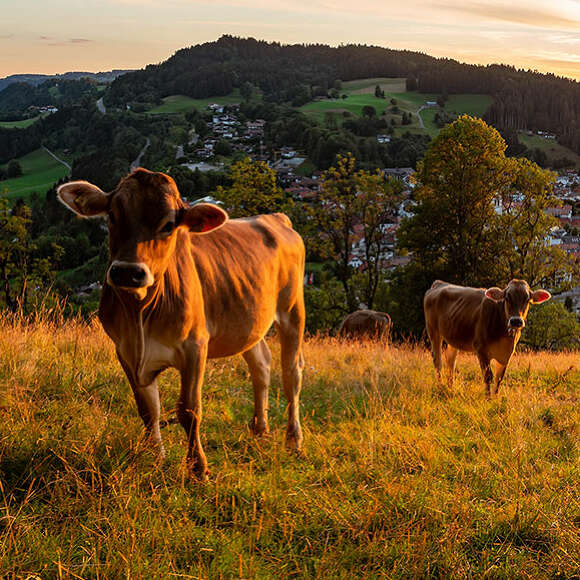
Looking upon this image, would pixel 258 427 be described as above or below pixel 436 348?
above

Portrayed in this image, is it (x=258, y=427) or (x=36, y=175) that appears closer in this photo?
(x=258, y=427)

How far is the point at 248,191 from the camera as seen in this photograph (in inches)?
1310

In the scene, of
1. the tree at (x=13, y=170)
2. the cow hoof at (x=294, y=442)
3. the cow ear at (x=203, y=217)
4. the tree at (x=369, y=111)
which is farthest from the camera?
the tree at (x=369, y=111)

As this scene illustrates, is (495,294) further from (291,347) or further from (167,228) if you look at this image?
(167,228)

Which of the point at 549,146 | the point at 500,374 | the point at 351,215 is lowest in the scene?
the point at 351,215

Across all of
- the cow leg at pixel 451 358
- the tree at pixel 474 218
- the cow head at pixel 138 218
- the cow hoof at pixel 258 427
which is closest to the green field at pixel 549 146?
the tree at pixel 474 218

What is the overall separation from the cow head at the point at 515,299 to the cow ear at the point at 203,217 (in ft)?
21.2

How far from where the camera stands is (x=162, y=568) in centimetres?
313

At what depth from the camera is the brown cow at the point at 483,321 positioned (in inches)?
368

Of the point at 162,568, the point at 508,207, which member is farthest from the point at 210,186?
the point at 162,568

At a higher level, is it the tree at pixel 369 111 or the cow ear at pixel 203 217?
the tree at pixel 369 111

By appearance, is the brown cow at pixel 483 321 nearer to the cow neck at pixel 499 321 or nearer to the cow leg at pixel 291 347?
the cow neck at pixel 499 321

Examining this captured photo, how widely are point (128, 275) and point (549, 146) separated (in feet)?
644

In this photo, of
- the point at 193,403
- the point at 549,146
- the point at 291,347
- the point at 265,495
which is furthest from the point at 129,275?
the point at 549,146
